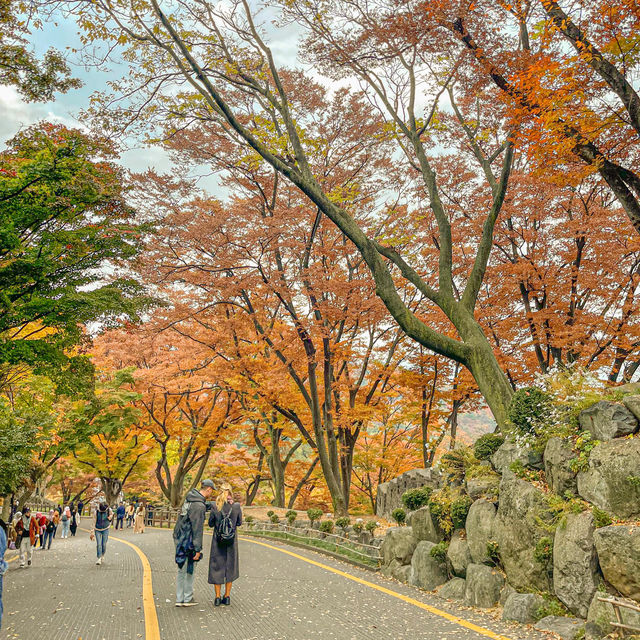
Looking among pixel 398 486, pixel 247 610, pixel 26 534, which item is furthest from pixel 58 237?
pixel 398 486

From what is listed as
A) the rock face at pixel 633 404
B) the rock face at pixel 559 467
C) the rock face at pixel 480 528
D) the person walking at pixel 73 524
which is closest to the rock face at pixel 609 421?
the rock face at pixel 633 404

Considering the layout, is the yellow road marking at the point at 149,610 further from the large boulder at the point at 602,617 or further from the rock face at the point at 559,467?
the rock face at the point at 559,467

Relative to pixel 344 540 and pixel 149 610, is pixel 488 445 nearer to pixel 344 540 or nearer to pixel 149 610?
pixel 344 540

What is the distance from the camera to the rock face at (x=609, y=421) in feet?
19.8

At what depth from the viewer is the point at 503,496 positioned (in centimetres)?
719

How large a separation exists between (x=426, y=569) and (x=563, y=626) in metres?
Answer: 3.06

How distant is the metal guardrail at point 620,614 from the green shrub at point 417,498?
527 cm

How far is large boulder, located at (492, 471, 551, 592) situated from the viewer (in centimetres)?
625

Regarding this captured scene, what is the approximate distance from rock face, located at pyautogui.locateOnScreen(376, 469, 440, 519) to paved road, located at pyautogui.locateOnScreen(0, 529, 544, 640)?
654 cm

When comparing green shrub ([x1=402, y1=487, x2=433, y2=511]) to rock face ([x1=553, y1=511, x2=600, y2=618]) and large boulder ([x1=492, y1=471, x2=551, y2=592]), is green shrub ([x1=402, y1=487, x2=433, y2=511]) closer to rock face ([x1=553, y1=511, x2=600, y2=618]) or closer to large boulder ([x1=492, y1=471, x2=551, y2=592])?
large boulder ([x1=492, y1=471, x2=551, y2=592])

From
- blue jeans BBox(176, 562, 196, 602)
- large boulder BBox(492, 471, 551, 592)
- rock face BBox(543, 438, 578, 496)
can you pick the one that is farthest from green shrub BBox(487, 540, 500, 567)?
blue jeans BBox(176, 562, 196, 602)

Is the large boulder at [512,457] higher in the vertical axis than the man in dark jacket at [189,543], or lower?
higher

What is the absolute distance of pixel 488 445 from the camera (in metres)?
8.91

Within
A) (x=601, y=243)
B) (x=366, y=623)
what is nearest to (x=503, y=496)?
(x=366, y=623)
